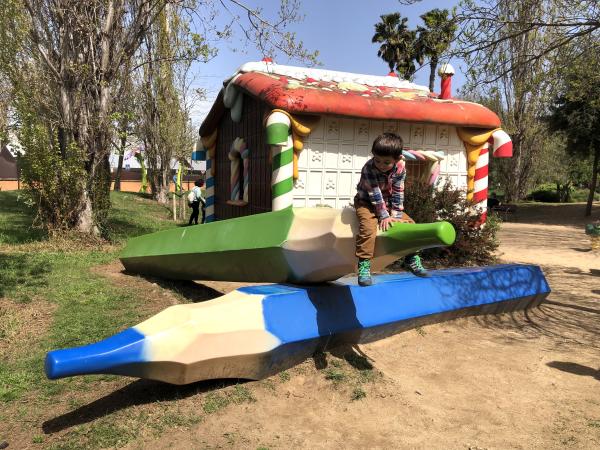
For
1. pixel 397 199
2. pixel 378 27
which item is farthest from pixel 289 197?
pixel 378 27

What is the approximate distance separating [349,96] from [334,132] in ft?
2.54

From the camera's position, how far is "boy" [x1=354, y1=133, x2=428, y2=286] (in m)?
3.44

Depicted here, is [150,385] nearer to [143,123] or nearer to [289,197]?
[289,197]

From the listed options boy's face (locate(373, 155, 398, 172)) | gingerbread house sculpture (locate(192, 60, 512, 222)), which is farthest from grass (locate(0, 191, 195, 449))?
gingerbread house sculpture (locate(192, 60, 512, 222))

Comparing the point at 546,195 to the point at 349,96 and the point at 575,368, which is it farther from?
the point at 575,368

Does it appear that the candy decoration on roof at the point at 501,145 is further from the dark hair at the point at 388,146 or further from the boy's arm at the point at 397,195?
the dark hair at the point at 388,146

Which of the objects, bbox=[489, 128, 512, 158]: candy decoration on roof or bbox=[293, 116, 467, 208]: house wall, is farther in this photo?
bbox=[489, 128, 512, 158]: candy decoration on roof

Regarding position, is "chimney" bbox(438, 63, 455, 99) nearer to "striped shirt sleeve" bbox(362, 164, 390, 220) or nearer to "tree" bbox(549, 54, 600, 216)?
"tree" bbox(549, 54, 600, 216)

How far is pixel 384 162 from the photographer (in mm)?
3504

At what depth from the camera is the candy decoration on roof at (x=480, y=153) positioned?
35.5 feet

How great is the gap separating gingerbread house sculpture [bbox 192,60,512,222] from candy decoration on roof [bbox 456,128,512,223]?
0.07 feet

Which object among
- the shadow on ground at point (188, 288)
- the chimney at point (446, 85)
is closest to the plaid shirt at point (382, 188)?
the shadow on ground at point (188, 288)

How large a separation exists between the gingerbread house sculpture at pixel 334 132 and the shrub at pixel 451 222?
0.75 meters

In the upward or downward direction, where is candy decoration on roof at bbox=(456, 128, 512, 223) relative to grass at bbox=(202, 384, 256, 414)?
upward
